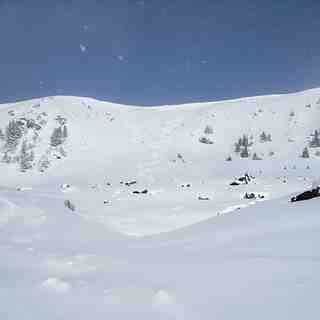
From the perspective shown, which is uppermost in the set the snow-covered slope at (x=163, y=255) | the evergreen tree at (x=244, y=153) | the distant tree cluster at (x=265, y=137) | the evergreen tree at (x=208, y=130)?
the evergreen tree at (x=208, y=130)

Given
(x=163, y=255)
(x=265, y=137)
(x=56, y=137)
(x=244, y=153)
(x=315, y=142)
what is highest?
(x=56, y=137)

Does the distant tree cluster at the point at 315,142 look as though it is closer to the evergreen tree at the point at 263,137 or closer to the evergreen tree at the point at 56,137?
the evergreen tree at the point at 263,137

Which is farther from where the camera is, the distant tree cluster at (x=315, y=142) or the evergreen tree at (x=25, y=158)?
the distant tree cluster at (x=315, y=142)

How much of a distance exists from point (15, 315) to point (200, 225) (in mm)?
4576

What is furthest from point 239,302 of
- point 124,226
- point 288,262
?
point 124,226

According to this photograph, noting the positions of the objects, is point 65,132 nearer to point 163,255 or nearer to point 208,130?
point 208,130

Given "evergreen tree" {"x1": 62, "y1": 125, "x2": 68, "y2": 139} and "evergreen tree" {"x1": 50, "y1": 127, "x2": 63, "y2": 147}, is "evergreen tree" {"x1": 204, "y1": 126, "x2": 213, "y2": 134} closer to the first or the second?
"evergreen tree" {"x1": 62, "y1": 125, "x2": 68, "y2": 139}

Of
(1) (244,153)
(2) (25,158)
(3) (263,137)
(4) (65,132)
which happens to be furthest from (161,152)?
(2) (25,158)

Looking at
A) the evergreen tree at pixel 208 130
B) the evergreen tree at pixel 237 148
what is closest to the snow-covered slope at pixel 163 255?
the evergreen tree at pixel 237 148

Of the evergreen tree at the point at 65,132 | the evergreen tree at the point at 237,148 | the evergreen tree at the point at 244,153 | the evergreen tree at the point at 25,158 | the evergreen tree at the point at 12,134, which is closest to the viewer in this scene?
the evergreen tree at the point at 25,158

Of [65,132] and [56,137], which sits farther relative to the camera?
[65,132]

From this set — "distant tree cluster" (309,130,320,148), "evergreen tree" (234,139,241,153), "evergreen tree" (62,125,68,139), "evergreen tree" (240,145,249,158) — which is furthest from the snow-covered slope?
"evergreen tree" (62,125,68,139)

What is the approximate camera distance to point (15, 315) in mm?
2717

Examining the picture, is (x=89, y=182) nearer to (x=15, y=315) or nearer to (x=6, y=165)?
(x=6, y=165)
